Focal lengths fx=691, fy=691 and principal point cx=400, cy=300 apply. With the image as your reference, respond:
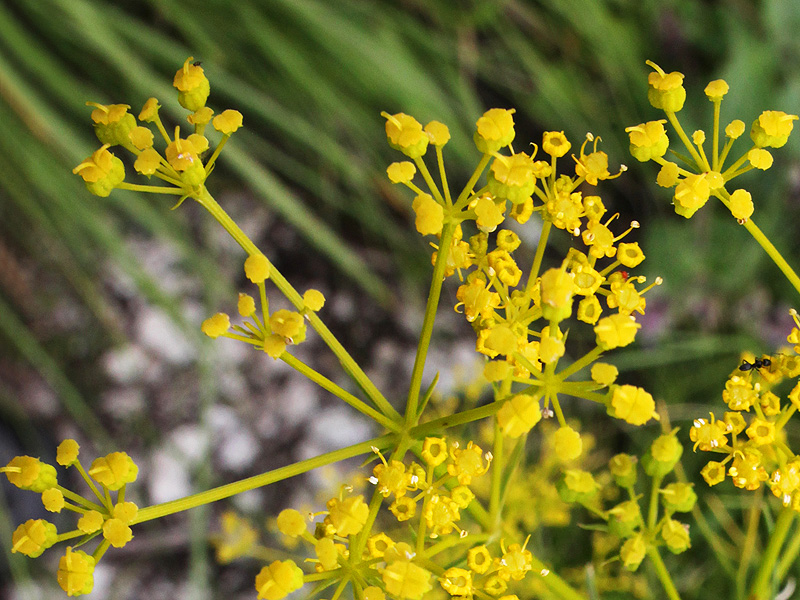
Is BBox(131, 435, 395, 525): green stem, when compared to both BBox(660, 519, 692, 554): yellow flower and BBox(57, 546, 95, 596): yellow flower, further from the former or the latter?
BBox(660, 519, 692, 554): yellow flower

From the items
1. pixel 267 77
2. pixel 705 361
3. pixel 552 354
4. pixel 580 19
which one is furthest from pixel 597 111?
pixel 552 354

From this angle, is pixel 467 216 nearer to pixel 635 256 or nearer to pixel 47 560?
pixel 635 256

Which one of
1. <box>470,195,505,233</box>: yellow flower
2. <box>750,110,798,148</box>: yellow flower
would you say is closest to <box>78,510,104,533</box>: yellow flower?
<box>470,195,505,233</box>: yellow flower

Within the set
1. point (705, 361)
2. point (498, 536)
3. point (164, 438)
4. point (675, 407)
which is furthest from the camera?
point (164, 438)

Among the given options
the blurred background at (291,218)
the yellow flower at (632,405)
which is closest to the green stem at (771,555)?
the yellow flower at (632,405)

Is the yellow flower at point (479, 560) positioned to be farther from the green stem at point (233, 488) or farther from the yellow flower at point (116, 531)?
the yellow flower at point (116, 531)

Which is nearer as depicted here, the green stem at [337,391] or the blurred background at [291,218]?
the green stem at [337,391]
